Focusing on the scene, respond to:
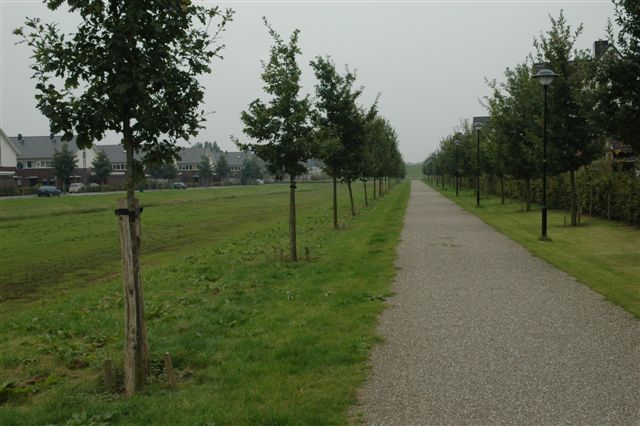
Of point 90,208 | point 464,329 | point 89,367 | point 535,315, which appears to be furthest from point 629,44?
point 90,208

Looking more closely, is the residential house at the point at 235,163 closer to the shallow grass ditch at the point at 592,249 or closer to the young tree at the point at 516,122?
the young tree at the point at 516,122

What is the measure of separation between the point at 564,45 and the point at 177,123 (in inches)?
756

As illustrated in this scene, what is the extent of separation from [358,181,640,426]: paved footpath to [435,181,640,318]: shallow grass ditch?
1.65 feet

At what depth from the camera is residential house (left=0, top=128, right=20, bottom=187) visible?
77.8m

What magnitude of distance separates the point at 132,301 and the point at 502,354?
4058 millimetres

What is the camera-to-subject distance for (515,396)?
545cm

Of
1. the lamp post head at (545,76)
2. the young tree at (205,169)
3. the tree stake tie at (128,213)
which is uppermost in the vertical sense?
the lamp post head at (545,76)

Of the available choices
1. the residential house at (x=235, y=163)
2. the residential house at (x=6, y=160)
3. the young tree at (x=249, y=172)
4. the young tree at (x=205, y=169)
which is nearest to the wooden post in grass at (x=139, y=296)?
the residential house at (x=6, y=160)

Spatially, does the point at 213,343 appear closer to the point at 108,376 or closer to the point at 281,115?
the point at 108,376

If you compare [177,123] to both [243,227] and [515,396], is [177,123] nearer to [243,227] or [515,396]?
[515,396]

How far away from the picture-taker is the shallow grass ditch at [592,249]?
10.7m

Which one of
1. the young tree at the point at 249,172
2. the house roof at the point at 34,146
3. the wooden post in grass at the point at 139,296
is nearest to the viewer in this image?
the wooden post in grass at the point at 139,296

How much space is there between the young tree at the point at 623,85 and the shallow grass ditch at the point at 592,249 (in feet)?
8.77

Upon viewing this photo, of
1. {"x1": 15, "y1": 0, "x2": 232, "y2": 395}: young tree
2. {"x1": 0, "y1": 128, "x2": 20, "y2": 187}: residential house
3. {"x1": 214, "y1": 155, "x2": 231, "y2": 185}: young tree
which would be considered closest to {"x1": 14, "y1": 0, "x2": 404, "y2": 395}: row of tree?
{"x1": 15, "y1": 0, "x2": 232, "y2": 395}: young tree
